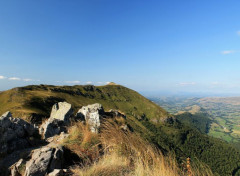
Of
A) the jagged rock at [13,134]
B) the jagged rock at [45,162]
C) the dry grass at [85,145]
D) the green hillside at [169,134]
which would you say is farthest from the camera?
the green hillside at [169,134]

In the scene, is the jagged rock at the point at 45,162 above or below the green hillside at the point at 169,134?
above

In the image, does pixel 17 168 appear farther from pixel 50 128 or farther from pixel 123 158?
pixel 50 128

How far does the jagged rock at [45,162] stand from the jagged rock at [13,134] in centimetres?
246

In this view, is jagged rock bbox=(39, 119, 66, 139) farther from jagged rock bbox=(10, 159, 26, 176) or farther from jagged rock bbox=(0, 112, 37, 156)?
jagged rock bbox=(10, 159, 26, 176)

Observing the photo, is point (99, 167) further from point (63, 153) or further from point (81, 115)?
point (81, 115)

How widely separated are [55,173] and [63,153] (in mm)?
1343

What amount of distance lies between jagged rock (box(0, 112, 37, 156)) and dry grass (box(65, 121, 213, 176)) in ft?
9.75

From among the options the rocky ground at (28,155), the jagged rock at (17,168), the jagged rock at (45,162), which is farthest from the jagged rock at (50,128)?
the jagged rock at (45,162)

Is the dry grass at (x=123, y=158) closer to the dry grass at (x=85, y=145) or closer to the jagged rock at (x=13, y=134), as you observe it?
the dry grass at (x=85, y=145)

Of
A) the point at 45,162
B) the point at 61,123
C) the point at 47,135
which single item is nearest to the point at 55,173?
the point at 45,162

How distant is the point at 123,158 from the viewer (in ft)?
14.8

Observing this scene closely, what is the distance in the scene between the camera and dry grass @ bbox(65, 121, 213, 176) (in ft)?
11.4

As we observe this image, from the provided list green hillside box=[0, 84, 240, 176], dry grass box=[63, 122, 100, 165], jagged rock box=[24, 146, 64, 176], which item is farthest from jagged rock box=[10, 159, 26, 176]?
green hillside box=[0, 84, 240, 176]

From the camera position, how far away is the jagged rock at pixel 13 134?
21.7 feet
